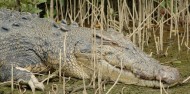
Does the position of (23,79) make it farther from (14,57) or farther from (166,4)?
(166,4)

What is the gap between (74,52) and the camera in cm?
511

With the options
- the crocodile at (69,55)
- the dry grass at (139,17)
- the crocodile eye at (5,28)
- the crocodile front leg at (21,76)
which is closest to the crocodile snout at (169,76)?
the crocodile at (69,55)

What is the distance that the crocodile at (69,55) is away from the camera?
4723mm

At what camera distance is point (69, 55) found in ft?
16.8

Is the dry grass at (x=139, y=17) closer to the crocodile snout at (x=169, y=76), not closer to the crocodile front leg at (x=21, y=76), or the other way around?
the crocodile snout at (x=169, y=76)

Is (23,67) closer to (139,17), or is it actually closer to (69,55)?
(69,55)

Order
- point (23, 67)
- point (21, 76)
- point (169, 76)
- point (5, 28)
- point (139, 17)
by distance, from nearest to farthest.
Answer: point (169, 76) → point (21, 76) → point (23, 67) → point (5, 28) → point (139, 17)

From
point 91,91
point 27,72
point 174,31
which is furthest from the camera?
point 174,31

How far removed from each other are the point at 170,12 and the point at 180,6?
0.58 ft

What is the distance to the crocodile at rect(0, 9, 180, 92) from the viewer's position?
472 cm

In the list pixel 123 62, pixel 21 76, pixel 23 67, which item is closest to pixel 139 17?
pixel 123 62

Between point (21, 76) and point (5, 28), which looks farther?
point (5, 28)

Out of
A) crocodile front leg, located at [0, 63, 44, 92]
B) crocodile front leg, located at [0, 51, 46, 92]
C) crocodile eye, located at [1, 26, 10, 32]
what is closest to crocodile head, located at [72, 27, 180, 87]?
crocodile front leg, located at [0, 51, 46, 92]

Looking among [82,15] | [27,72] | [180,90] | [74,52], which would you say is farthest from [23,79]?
[82,15]
